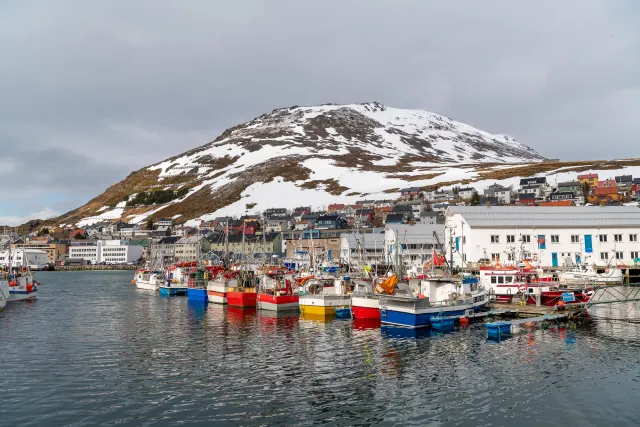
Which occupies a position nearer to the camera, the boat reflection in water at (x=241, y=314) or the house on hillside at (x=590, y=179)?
the boat reflection in water at (x=241, y=314)

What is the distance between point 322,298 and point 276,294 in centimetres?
584

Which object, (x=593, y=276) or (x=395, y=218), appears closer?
(x=593, y=276)

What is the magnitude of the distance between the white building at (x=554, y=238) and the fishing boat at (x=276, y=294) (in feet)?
129

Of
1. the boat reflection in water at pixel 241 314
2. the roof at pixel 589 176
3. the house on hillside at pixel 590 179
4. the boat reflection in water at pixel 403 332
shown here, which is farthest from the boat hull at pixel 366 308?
the roof at pixel 589 176

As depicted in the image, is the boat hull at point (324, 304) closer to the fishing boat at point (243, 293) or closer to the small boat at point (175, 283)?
the fishing boat at point (243, 293)

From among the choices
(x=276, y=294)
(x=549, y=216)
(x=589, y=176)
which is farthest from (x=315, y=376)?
(x=589, y=176)

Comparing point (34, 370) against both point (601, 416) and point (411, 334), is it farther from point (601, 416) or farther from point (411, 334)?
point (601, 416)

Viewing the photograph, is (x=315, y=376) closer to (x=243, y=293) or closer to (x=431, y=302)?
(x=431, y=302)

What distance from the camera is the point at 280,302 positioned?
52750mm

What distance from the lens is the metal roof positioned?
87.4 metres

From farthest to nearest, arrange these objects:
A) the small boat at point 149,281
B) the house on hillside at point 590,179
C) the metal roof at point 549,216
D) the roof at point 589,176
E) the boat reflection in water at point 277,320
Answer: the roof at point 589,176 < the house on hillside at point 590,179 < the small boat at point 149,281 < the metal roof at point 549,216 < the boat reflection in water at point 277,320

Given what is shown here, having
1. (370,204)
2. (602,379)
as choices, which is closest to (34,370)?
(602,379)

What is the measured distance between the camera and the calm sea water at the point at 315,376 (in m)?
21.0

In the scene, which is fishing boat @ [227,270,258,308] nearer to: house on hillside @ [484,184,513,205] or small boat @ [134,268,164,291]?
small boat @ [134,268,164,291]
